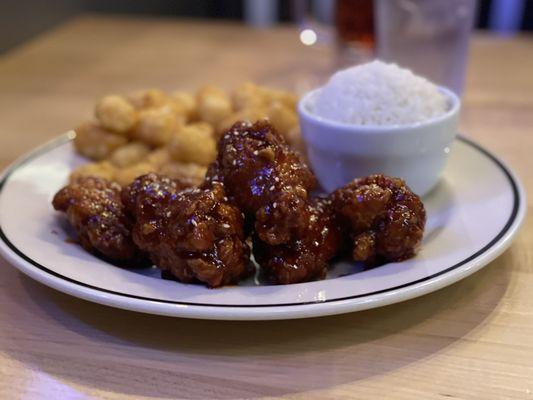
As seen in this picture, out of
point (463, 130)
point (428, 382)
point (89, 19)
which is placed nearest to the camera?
point (428, 382)

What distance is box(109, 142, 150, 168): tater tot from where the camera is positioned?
1.51 meters

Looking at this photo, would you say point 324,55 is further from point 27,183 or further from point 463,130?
point 27,183

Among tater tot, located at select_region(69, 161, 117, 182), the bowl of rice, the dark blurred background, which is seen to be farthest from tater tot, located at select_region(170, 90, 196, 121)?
the dark blurred background

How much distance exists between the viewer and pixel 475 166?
1370 millimetres

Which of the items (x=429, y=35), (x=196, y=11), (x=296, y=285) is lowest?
(x=196, y=11)

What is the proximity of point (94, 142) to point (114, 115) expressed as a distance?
79 mm

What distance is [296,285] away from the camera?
0.95 metres

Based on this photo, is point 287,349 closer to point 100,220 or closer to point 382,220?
point 382,220

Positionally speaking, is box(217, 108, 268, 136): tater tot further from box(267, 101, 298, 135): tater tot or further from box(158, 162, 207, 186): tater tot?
box(158, 162, 207, 186): tater tot

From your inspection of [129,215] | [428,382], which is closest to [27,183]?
[129,215]

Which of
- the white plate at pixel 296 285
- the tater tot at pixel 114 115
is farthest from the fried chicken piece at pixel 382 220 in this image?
the tater tot at pixel 114 115

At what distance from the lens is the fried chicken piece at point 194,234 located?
0.95 metres

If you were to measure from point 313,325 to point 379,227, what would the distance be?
0.19 metres

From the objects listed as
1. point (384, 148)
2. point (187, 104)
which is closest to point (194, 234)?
point (384, 148)
